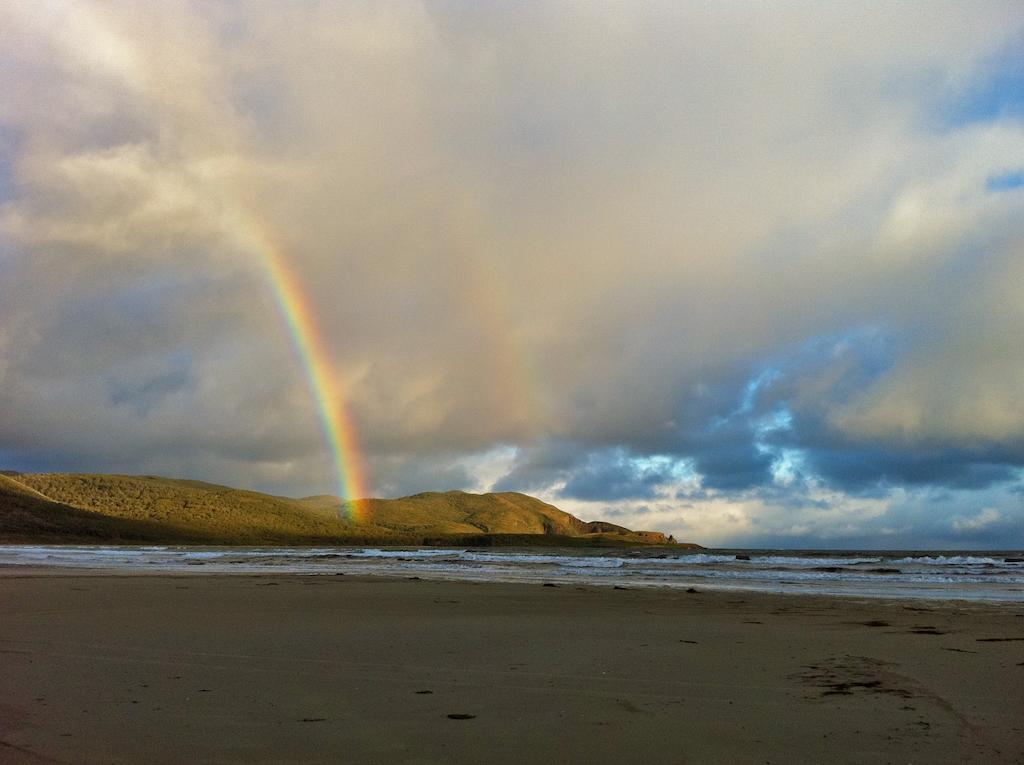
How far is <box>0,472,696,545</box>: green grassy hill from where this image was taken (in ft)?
245

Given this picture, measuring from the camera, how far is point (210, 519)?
311 feet

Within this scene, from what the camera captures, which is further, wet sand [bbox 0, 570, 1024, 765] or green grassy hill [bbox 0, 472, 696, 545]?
green grassy hill [bbox 0, 472, 696, 545]

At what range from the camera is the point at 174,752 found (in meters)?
5.08

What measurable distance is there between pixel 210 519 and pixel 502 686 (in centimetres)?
9728

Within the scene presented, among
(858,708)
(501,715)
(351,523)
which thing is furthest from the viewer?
(351,523)

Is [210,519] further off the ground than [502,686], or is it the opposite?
[210,519]

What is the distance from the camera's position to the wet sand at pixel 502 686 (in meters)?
5.35

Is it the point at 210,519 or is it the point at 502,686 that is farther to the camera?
the point at 210,519

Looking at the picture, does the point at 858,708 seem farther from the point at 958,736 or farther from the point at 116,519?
the point at 116,519

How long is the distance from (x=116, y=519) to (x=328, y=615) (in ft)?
265

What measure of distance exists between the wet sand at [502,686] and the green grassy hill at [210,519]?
69.5 m

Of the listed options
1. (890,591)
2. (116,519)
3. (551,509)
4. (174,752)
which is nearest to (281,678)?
(174,752)

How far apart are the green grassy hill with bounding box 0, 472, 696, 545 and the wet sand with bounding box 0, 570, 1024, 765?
228 ft

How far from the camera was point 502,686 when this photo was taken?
7.54m
